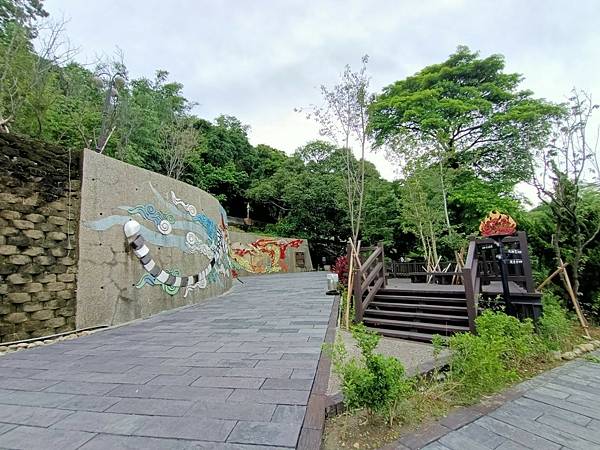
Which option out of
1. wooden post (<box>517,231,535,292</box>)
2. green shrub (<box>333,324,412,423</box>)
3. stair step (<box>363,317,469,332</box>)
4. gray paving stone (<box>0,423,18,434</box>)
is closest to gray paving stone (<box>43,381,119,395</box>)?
gray paving stone (<box>0,423,18,434</box>)

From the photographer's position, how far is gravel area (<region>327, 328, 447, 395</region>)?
280 cm

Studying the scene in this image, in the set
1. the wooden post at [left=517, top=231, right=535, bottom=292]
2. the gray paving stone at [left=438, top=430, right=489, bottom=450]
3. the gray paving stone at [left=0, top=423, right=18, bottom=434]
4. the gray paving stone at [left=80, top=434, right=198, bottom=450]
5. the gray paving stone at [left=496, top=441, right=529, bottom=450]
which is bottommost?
the gray paving stone at [left=496, top=441, right=529, bottom=450]

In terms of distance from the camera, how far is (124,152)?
1052 centimetres

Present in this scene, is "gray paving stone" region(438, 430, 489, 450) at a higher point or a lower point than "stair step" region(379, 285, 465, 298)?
lower

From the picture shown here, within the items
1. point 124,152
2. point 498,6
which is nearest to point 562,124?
point 498,6

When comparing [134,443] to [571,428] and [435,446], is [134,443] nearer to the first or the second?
[435,446]

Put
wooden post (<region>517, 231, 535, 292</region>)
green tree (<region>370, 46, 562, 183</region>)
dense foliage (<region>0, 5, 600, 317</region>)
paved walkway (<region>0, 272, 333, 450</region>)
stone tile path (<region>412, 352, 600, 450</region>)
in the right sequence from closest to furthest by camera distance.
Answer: paved walkway (<region>0, 272, 333, 450</region>), stone tile path (<region>412, 352, 600, 450</region>), wooden post (<region>517, 231, 535, 292</region>), dense foliage (<region>0, 5, 600, 317</region>), green tree (<region>370, 46, 562, 183</region>)

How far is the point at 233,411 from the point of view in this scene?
1805 mm

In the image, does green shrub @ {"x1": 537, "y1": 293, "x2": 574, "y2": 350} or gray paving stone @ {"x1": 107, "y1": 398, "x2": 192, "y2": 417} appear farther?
green shrub @ {"x1": 537, "y1": 293, "x2": 574, "y2": 350}

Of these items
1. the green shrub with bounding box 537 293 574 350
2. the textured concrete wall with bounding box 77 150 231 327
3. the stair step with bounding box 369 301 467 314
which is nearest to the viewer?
the green shrub with bounding box 537 293 574 350

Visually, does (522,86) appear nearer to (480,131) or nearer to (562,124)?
(480,131)

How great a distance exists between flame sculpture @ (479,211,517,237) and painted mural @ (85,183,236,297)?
5.55 metres

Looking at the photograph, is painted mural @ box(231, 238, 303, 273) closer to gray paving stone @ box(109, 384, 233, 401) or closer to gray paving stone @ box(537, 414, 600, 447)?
gray paving stone @ box(109, 384, 233, 401)

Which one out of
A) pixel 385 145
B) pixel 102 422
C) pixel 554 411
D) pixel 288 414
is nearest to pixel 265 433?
pixel 288 414
